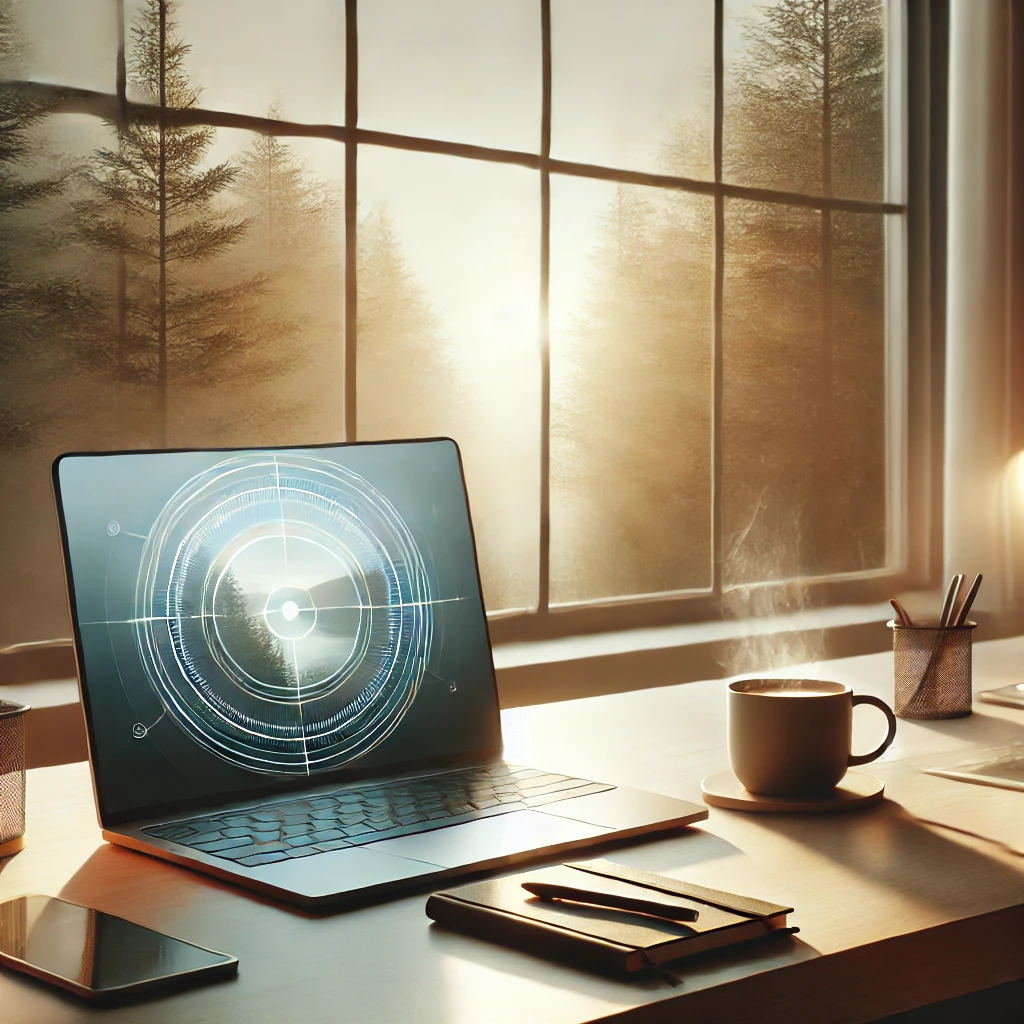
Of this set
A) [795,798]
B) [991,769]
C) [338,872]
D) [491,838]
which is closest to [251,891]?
[338,872]

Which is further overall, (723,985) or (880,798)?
(880,798)

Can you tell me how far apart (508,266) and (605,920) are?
57.3 inches

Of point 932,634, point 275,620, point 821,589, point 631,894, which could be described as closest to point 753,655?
point 821,589

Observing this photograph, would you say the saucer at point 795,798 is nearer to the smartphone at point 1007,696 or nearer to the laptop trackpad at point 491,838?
the laptop trackpad at point 491,838

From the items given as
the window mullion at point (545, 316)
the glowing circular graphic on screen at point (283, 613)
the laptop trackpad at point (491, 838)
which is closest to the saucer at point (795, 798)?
the laptop trackpad at point (491, 838)

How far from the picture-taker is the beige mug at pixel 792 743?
0.88 meters

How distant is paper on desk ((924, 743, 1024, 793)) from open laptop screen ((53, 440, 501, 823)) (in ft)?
1.17

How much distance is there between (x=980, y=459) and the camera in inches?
98.0

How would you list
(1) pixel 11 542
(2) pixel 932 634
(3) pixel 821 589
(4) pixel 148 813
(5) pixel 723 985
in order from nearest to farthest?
(5) pixel 723 985
(4) pixel 148 813
(2) pixel 932 634
(1) pixel 11 542
(3) pixel 821 589

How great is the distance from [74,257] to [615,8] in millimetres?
1040

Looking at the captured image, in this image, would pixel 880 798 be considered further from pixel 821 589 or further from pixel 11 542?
pixel 821 589

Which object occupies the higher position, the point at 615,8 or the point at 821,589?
the point at 615,8

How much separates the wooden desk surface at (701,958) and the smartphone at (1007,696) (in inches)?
13.8

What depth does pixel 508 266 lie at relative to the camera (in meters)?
1.95
